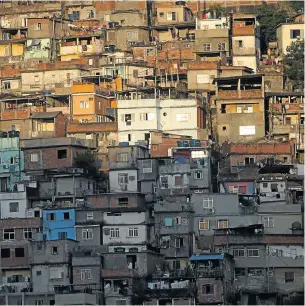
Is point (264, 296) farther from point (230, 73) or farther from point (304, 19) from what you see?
point (304, 19)

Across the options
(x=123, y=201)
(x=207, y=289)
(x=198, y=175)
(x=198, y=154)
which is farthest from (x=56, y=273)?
(x=198, y=154)

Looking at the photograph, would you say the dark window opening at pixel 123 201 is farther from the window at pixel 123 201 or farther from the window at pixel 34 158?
the window at pixel 34 158

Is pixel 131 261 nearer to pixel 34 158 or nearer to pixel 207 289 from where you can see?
pixel 207 289

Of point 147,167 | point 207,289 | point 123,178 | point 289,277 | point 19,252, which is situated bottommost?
point 207,289

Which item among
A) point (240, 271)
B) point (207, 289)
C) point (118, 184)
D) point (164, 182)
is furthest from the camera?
point (118, 184)

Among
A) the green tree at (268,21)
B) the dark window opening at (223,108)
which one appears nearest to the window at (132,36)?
the green tree at (268,21)

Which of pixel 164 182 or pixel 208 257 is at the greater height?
pixel 164 182

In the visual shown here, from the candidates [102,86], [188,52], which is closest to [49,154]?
[102,86]
